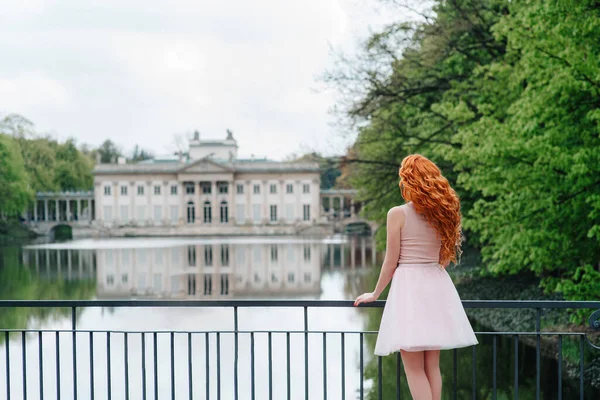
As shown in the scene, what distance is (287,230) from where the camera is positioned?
265 feet

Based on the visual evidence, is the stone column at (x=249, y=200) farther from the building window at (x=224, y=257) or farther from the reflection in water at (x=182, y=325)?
the reflection in water at (x=182, y=325)

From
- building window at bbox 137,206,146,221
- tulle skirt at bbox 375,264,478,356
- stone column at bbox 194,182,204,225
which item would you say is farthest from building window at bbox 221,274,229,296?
building window at bbox 137,206,146,221

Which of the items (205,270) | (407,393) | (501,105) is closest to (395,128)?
(501,105)

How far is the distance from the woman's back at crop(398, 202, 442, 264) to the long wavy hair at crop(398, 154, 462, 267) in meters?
0.03

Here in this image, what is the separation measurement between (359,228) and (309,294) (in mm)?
60434

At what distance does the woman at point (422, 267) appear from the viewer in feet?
11.9

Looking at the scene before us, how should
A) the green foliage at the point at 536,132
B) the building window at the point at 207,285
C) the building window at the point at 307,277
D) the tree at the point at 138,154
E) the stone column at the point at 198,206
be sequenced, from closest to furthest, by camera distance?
1. the green foliage at the point at 536,132
2. the building window at the point at 207,285
3. the building window at the point at 307,277
4. the stone column at the point at 198,206
5. the tree at the point at 138,154

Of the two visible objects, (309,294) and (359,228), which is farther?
(359,228)

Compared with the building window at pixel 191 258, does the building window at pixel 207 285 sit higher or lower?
higher

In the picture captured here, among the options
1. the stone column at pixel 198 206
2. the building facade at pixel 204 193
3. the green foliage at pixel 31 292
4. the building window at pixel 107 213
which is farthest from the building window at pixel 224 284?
the building window at pixel 107 213

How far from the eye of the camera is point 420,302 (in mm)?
3664

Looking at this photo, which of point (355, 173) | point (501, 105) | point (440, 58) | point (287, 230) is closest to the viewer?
point (501, 105)

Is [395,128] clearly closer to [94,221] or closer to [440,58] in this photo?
[440,58]

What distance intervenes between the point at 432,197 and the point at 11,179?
58103mm
